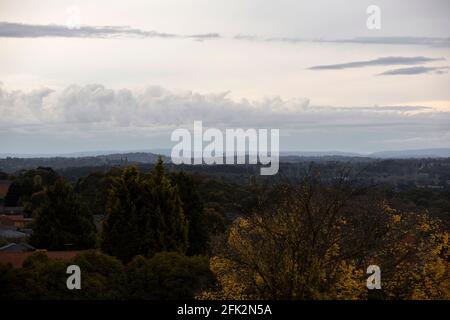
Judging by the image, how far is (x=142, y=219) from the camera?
2795 cm

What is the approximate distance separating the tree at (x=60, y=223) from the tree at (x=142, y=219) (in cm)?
543

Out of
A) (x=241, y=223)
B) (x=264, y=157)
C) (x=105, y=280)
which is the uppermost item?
(x=264, y=157)

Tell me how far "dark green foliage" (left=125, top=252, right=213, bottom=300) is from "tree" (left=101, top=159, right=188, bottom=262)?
481 centimetres

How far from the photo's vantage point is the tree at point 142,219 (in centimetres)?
2745

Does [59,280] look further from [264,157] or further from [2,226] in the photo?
A: [2,226]

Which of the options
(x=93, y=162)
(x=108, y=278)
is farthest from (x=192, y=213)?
(x=93, y=162)

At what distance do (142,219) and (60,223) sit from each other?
6.97 m

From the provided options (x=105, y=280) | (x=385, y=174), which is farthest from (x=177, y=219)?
(x=385, y=174)

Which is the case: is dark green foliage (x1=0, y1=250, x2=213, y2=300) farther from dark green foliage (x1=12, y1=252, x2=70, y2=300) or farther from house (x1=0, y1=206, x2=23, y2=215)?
house (x1=0, y1=206, x2=23, y2=215)

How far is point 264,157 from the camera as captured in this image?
29.3m

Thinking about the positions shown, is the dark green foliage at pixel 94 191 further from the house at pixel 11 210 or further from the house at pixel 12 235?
the house at pixel 12 235
